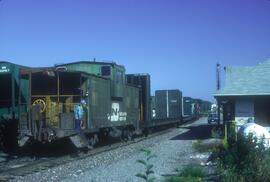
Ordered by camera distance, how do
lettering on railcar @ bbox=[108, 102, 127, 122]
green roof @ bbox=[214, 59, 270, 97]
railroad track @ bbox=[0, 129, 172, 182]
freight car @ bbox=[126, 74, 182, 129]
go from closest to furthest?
railroad track @ bbox=[0, 129, 172, 182] < lettering on railcar @ bbox=[108, 102, 127, 122] < green roof @ bbox=[214, 59, 270, 97] < freight car @ bbox=[126, 74, 182, 129]

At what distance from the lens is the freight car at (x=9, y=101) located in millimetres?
19922

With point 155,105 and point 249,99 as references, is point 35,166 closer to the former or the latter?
point 249,99

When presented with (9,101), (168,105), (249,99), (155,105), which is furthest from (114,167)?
(168,105)

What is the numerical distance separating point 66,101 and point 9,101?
320 cm

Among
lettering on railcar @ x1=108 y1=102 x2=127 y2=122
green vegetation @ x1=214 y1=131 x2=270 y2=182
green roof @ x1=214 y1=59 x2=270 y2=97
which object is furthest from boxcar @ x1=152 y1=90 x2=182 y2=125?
green vegetation @ x1=214 y1=131 x2=270 y2=182

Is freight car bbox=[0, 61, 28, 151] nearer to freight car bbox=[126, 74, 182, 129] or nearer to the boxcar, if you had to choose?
freight car bbox=[126, 74, 182, 129]

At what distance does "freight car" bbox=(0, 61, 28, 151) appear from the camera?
19922 mm

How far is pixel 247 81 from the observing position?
2758 cm

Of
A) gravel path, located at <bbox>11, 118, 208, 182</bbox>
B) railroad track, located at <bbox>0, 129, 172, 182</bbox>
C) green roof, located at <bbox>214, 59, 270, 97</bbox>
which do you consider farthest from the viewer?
green roof, located at <bbox>214, 59, 270, 97</bbox>

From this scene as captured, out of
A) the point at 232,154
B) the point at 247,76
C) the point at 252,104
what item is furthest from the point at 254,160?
the point at 247,76

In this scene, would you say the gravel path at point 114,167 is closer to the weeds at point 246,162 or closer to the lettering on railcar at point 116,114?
the lettering on railcar at point 116,114

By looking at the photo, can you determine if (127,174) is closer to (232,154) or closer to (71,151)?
(232,154)

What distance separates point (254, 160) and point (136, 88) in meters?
17.4

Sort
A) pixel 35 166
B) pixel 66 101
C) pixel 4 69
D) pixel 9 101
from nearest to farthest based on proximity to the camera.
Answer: pixel 35 166, pixel 66 101, pixel 4 69, pixel 9 101
